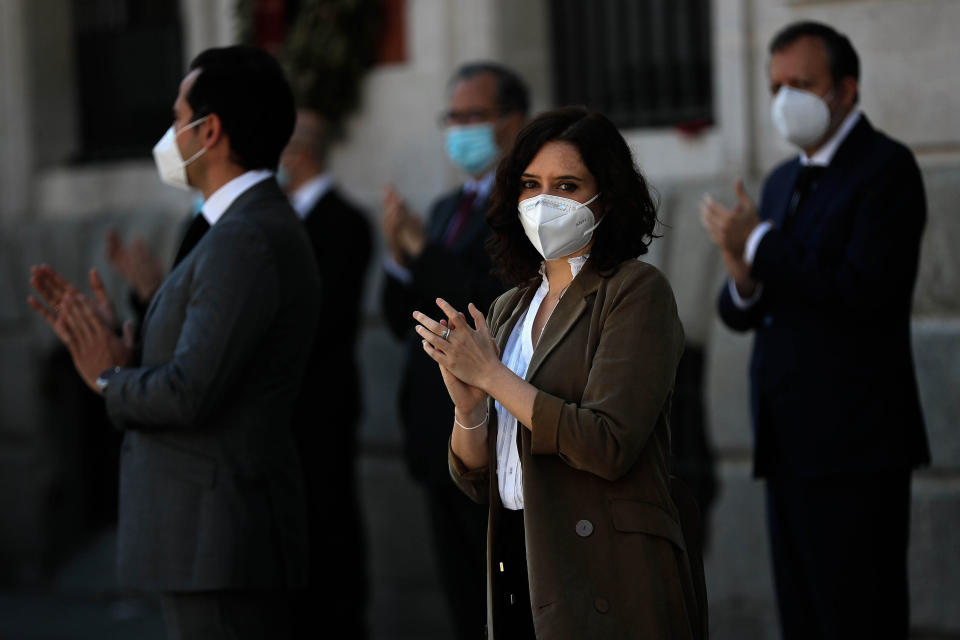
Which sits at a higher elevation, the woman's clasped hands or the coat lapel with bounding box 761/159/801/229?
the coat lapel with bounding box 761/159/801/229

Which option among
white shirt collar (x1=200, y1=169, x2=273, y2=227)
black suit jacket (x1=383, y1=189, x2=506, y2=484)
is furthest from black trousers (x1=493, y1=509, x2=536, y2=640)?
black suit jacket (x1=383, y1=189, x2=506, y2=484)

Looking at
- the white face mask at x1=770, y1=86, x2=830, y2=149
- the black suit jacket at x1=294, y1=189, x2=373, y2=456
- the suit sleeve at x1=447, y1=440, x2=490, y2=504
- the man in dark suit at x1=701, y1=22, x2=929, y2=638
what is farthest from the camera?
the black suit jacket at x1=294, y1=189, x2=373, y2=456

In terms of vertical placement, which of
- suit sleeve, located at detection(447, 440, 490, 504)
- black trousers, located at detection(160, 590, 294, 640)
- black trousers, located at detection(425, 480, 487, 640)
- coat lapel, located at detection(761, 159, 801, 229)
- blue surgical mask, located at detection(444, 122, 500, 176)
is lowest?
black trousers, located at detection(425, 480, 487, 640)

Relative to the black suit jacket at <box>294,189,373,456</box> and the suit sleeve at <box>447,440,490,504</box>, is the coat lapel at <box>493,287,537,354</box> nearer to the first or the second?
the suit sleeve at <box>447,440,490,504</box>

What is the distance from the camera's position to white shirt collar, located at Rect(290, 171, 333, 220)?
533cm

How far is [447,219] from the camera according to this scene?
4.63 meters

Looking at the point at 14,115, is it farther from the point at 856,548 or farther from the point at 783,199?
the point at 856,548

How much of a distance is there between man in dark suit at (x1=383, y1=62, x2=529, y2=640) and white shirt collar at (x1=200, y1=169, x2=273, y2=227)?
0.85 meters

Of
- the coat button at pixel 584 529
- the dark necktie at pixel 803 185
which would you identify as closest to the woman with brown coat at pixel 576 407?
the coat button at pixel 584 529

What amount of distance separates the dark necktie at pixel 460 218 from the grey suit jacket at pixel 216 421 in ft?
3.65

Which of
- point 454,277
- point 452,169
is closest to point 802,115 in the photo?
point 454,277

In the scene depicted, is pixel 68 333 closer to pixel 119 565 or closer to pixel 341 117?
pixel 119 565

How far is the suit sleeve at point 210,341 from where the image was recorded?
3219mm

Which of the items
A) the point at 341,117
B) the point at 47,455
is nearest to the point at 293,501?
the point at 341,117
